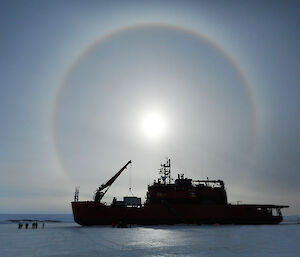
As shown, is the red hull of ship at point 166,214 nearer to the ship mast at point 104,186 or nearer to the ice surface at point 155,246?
the ship mast at point 104,186

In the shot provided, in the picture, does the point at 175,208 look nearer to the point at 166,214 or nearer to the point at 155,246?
the point at 166,214

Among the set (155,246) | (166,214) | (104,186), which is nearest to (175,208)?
(166,214)

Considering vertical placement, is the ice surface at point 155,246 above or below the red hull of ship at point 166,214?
below

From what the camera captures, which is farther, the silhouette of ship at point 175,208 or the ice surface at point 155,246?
the silhouette of ship at point 175,208

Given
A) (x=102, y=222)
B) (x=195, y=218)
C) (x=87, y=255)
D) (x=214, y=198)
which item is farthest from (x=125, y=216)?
(x=87, y=255)

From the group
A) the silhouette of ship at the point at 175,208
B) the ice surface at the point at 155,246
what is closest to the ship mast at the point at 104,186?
the silhouette of ship at the point at 175,208

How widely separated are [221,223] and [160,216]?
13.7m

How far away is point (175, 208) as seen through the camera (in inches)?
2179

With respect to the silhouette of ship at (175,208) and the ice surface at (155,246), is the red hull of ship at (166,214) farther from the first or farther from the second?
the ice surface at (155,246)

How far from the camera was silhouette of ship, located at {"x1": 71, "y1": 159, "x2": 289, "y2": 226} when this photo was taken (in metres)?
52.9

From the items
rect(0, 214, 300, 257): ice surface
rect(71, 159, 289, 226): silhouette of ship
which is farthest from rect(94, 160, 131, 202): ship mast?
rect(0, 214, 300, 257): ice surface

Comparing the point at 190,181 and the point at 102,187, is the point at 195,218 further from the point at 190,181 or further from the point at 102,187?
the point at 102,187

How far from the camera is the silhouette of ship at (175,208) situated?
174 ft

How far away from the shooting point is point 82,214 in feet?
171
